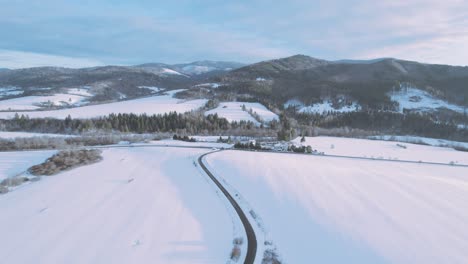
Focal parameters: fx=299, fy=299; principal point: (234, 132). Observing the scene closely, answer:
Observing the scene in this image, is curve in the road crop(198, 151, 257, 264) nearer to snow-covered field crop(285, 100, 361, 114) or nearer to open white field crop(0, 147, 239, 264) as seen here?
open white field crop(0, 147, 239, 264)

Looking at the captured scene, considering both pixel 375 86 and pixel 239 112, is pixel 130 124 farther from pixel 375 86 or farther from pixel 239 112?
pixel 375 86

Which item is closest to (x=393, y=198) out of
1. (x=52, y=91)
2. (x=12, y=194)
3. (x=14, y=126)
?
(x=12, y=194)

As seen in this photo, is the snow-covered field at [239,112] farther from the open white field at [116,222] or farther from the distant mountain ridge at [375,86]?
the open white field at [116,222]

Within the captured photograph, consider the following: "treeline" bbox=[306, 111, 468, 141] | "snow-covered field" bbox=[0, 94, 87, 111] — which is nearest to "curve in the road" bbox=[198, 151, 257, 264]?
"treeline" bbox=[306, 111, 468, 141]

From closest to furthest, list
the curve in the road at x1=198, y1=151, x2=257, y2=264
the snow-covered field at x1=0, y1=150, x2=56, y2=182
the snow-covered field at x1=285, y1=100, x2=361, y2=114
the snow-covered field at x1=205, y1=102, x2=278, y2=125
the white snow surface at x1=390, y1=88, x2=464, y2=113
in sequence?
the curve in the road at x1=198, y1=151, x2=257, y2=264, the snow-covered field at x1=0, y1=150, x2=56, y2=182, the snow-covered field at x1=205, y1=102, x2=278, y2=125, the white snow surface at x1=390, y1=88, x2=464, y2=113, the snow-covered field at x1=285, y1=100, x2=361, y2=114

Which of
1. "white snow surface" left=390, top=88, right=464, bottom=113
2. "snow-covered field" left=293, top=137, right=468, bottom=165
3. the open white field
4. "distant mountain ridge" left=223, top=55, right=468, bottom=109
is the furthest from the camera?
"distant mountain ridge" left=223, top=55, right=468, bottom=109

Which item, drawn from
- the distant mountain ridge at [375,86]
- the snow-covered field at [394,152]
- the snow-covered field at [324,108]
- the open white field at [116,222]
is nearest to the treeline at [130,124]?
the snow-covered field at [394,152]

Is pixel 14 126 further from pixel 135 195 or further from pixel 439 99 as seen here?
pixel 439 99

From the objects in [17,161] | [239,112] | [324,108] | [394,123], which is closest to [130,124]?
[239,112]
